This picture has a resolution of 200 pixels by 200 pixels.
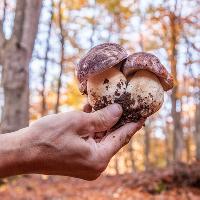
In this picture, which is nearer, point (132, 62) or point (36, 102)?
point (132, 62)

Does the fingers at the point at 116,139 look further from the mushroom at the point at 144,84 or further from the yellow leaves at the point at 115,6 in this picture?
the yellow leaves at the point at 115,6

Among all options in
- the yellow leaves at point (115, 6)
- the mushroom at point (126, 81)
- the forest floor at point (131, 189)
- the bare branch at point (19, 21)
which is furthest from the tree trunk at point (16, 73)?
the mushroom at point (126, 81)

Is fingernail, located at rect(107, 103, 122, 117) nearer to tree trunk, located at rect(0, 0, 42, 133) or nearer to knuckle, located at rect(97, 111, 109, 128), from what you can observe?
knuckle, located at rect(97, 111, 109, 128)

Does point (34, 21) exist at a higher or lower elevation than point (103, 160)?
higher

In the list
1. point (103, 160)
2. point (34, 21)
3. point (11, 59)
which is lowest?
point (103, 160)

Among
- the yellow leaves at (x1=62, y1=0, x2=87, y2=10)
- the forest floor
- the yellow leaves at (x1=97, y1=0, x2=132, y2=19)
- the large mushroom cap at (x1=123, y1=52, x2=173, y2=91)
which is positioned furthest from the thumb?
the yellow leaves at (x1=62, y1=0, x2=87, y2=10)

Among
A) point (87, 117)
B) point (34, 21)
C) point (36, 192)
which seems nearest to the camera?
point (87, 117)

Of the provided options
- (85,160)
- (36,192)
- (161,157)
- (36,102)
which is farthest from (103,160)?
(161,157)

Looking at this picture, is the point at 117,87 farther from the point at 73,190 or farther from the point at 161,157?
the point at 161,157
